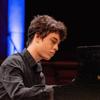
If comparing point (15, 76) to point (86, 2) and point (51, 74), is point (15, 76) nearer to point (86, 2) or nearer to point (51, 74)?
point (51, 74)

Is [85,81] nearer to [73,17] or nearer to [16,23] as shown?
[16,23]

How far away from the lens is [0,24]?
6176mm

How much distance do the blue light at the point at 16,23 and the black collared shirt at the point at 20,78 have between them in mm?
4322

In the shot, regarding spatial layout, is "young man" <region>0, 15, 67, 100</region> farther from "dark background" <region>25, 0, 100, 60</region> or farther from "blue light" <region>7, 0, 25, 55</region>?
"dark background" <region>25, 0, 100, 60</region>

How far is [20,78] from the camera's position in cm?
182

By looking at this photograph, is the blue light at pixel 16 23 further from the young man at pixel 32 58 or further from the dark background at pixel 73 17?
the young man at pixel 32 58

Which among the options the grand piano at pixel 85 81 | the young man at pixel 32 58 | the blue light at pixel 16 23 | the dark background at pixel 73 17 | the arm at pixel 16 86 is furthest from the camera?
the dark background at pixel 73 17

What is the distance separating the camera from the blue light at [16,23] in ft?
20.7

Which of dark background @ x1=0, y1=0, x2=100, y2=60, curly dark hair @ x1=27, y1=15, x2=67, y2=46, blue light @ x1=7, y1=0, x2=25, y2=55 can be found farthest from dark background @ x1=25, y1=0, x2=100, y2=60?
curly dark hair @ x1=27, y1=15, x2=67, y2=46

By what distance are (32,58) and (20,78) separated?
0.56 ft

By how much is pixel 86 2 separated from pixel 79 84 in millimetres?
5262

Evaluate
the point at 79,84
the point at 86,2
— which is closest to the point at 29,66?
the point at 79,84

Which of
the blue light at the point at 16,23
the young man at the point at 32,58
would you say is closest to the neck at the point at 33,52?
the young man at the point at 32,58

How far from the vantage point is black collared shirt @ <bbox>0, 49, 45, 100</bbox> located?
1.72 metres
